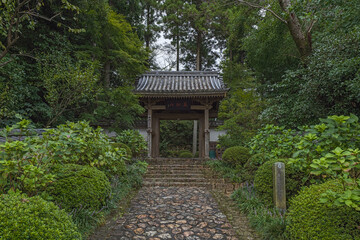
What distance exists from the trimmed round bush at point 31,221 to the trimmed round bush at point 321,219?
2358 millimetres

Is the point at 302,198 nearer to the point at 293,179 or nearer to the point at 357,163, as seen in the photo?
the point at 357,163

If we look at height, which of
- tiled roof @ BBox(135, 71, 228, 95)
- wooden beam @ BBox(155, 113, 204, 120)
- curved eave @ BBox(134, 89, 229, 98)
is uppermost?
tiled roof @ BBox(135, 71, 228, 95)

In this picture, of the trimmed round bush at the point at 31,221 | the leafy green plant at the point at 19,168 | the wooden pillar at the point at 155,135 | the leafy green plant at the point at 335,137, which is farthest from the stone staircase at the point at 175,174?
the trimmed round bush at the point at 31,221

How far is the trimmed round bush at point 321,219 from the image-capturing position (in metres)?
1.93

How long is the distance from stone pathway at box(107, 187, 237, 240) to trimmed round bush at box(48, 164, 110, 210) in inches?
24.1

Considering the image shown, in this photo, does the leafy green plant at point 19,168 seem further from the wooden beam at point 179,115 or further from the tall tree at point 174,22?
the tall tree at point 174,22

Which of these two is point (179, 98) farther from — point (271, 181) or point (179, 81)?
point (271, 181)

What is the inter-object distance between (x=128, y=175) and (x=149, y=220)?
2.59 m

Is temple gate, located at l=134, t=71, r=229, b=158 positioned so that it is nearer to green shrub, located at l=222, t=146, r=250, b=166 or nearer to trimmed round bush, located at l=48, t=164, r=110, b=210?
green shrub, located at l=222, t=146, r=250, b=166

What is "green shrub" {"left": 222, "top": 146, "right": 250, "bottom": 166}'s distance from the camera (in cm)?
703

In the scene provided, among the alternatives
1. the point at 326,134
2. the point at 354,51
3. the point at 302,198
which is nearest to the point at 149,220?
the point at 302,198

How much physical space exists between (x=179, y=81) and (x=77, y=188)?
31.7 ft

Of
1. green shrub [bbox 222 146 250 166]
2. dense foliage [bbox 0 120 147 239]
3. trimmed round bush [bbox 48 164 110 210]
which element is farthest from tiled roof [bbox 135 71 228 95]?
trimmed round bush [bbox 48 164 110 210]

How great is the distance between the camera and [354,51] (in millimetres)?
Result: 4965
